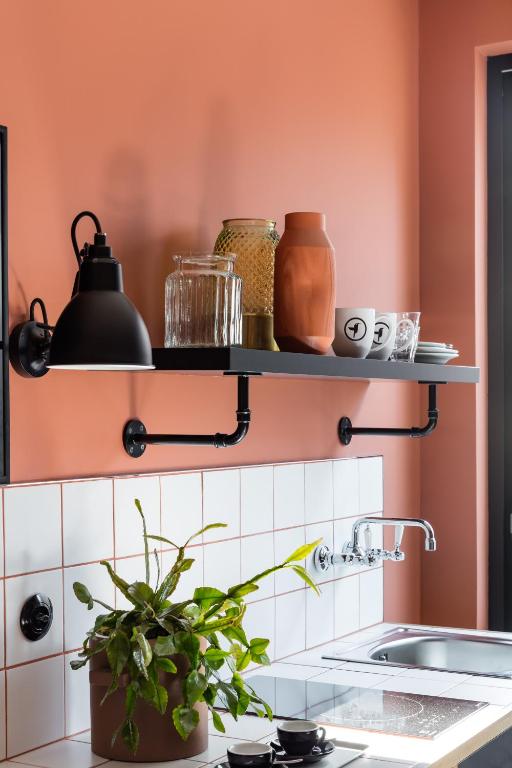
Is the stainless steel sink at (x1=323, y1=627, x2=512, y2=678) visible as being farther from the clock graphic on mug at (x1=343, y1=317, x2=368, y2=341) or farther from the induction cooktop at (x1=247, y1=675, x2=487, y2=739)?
the clock graphic on mug at (x1=343, y1=317, x2=368, y2=341)

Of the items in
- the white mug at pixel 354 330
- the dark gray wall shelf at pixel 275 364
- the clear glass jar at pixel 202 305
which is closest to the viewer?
the dark gray wall shelf at pixel 275 364

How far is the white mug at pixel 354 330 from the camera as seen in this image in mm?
2211

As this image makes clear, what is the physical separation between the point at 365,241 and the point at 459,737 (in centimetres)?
138

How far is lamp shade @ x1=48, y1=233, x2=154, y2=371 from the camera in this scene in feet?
4.89

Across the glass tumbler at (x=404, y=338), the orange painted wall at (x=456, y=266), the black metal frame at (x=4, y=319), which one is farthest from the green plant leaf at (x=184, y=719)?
the orange painted wall at (x=456, y=266)

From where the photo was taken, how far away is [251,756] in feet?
5.07

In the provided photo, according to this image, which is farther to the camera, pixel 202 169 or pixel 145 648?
pixel 202 169

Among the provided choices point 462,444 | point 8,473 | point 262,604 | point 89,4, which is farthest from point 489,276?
point 8,473

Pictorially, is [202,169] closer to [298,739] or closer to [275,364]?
[275,364]

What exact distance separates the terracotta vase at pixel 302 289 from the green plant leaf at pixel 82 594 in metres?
0.60

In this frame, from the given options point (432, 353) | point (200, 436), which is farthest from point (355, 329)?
point (200, 436)

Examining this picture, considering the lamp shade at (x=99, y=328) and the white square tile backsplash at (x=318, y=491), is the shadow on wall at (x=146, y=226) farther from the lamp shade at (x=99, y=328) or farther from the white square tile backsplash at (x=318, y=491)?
the white square tile backsplash at (x=318, y=491)

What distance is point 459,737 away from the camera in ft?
5.86

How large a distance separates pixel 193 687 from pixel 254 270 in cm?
80
